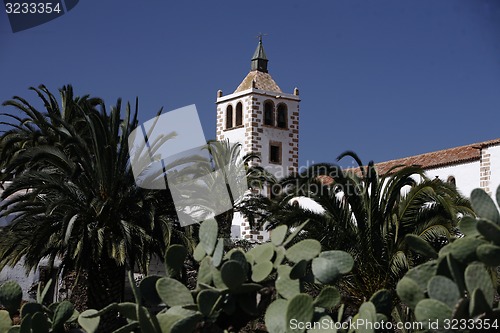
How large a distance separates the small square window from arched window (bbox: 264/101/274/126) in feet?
3.70

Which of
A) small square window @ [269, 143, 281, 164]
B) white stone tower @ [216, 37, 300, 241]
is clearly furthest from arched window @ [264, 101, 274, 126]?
small square window @ [269, 143, 281, 164]

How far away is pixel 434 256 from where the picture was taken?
429cm

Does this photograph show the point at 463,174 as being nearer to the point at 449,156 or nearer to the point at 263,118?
the point at 449,156

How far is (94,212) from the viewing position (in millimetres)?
17344

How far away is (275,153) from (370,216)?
2673 cm

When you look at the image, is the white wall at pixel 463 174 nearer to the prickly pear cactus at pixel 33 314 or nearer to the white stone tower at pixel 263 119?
the white stone tower at pixel 263 119

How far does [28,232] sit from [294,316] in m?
14.1

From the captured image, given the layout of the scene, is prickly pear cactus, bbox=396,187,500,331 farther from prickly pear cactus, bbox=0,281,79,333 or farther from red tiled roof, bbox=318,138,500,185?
red tiled roof, bbox=318,138,500,185

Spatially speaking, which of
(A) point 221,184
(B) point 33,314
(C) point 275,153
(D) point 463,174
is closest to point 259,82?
(C) point 275,153

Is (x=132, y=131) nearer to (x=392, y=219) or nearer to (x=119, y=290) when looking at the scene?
(x=119, y=290)

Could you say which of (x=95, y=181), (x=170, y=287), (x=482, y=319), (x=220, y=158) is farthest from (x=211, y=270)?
(x=220, y=158)

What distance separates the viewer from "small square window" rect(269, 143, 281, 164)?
140 ft

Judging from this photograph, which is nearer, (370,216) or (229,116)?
(370,216)

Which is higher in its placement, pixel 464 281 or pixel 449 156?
pixel 449 156
